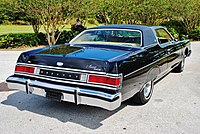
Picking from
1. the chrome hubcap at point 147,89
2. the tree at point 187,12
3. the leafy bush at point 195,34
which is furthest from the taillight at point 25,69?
the leafy bush at point 195,34

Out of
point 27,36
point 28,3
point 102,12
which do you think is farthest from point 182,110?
point 102,12

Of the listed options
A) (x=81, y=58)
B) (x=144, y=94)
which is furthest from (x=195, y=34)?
(x=81, y=58)

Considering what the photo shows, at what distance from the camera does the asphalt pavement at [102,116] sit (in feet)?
11.6

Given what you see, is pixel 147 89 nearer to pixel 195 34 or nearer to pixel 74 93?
pixel 74 93

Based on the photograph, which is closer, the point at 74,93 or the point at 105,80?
the point at 105,80

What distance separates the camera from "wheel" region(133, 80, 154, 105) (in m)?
4.36

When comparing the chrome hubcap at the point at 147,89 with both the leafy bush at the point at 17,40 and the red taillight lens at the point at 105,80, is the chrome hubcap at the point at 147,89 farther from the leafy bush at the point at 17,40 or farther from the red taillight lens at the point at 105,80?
the leafy bush at the point at 17,40

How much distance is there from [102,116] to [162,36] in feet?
8.65

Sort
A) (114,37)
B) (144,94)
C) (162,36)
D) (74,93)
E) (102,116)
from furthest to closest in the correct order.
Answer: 1. (162,36)
2. (114,37)
3. (144,94)
4. (102,116)
5. (74,93)

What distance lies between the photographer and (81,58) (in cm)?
363

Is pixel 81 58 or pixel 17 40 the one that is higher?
pixel 81 58

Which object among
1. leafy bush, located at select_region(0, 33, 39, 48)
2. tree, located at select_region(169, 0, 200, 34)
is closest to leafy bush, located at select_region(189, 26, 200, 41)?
tree, located at select_region(169, 0, 200, 34)

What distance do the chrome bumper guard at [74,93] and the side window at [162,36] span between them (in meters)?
2.38

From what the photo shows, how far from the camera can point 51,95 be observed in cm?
384
